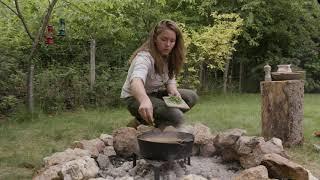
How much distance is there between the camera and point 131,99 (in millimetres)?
3830

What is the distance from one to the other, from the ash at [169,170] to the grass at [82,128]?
0.87 meters

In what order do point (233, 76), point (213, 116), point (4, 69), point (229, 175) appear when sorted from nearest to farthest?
point (229, 175) < point (213, 116) < point (4, 69) < point (233, 76)

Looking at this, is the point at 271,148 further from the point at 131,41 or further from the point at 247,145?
the point at 131,41

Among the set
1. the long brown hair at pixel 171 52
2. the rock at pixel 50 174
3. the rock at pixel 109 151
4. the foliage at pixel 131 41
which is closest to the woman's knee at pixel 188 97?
the long brown hair at pixel 171 52

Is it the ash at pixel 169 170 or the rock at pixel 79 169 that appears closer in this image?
the rock at pixel 79 169

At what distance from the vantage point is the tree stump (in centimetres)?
485

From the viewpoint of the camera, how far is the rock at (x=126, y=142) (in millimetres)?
3723

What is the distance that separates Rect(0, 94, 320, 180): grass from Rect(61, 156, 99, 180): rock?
0.87 m

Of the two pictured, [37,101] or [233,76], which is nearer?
[37,101]

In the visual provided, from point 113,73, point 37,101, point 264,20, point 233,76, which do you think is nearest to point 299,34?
point 264,20

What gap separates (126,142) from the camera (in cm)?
374

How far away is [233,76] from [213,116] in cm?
571

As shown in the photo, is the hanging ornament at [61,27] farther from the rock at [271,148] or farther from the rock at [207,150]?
the rock at [271,148]

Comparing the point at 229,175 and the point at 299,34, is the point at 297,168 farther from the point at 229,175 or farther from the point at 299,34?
the point at 299,34
